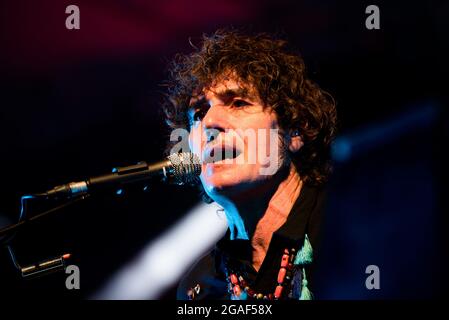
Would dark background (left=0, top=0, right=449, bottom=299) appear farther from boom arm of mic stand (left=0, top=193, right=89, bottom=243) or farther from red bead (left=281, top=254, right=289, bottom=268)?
boom arm of mic stand (left=0, top=193, right=89, bottom=243)

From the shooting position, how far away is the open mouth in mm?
1846

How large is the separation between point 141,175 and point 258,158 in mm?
515

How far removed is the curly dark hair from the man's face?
78 millimetres

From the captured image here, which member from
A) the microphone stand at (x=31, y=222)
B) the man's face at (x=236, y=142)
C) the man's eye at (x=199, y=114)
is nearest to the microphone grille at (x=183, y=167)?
the man's face at (x=236, y=142)

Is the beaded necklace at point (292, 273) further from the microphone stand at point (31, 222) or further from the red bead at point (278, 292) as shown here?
the microphone stand at point (31, 222)

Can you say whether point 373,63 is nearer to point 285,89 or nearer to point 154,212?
point 285,89

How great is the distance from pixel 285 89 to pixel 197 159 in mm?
650

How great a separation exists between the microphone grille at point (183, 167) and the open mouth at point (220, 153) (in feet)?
0.63

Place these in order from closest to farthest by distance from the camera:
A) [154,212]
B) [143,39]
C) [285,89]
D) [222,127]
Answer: [222,127], [285,89], [143,39], [154,212]

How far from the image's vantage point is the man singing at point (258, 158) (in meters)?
1.85

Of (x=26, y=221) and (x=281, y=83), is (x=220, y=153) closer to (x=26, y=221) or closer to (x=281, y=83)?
(x=281, y=83)

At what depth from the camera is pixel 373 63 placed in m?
1.93

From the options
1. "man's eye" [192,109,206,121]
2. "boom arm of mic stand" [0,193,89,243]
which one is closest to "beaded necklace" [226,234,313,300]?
"man's eye" [192,109,206,121]
